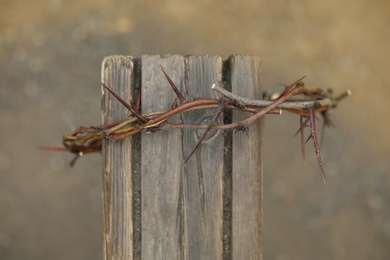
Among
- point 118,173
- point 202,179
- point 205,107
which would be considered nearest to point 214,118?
point 205,107

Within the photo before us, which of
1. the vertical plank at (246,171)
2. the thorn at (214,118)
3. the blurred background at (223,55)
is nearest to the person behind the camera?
the thorn at (214,118)

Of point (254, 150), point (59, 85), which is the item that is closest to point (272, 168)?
point (59, 85)

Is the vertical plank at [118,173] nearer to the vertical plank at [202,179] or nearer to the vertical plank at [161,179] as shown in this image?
the vertical plank at [161,179]

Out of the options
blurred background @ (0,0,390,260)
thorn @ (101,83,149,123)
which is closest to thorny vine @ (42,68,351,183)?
thorn @ (101,83,149,123)

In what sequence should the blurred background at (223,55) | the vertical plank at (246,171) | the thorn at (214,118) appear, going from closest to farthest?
the thorn at (214,118) < the vertical plank at (246,171) < the blurred background at (223,55)

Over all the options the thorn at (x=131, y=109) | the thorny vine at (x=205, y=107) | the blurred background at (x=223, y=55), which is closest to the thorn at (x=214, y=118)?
the thorny vine at (x=205, y=107)

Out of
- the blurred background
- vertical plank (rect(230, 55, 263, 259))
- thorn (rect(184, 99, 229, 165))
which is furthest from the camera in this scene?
the blurred background

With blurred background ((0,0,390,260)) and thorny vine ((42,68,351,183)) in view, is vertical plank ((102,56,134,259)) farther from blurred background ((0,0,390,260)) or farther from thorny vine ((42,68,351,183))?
blurred background ((0,0,390,260))

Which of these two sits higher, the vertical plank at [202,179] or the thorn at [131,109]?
the thorn at [131,109]
